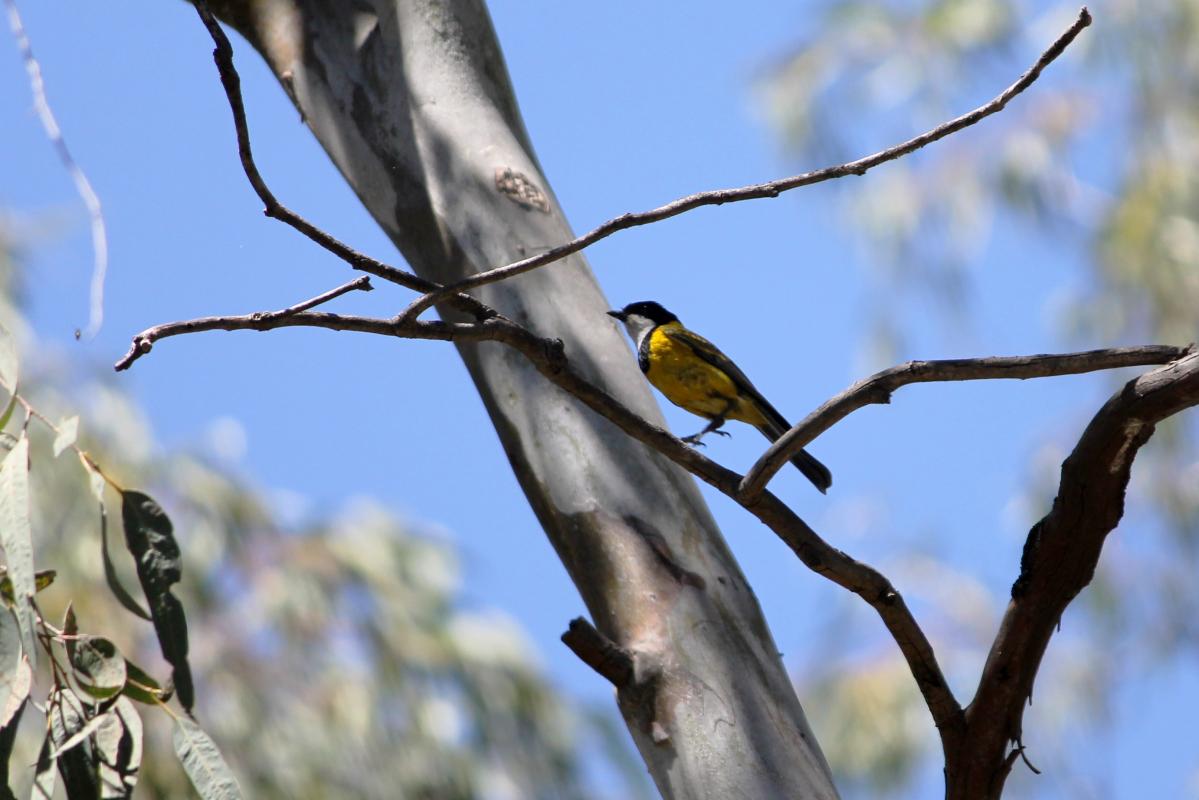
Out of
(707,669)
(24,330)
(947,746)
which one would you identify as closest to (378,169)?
(707,669)

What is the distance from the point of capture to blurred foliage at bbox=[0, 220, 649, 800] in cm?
480

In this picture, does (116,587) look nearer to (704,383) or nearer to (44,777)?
(44,777)

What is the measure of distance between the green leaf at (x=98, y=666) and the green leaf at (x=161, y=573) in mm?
81

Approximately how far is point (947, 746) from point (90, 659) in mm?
1396

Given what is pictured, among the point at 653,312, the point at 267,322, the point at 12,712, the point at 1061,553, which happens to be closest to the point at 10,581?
the point at 12,712

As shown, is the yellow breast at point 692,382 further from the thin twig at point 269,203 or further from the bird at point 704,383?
the thin twig at point 269,203

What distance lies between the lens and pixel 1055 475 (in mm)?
7215

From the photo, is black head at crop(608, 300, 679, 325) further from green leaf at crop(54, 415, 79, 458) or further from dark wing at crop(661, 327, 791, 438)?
green leaf at crop(54, 415, 79, 458)

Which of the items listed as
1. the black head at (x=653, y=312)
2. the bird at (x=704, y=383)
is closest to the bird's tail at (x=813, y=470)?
the bird at (x=704, y=383)

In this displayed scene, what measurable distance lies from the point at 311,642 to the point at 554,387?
310 centimetres

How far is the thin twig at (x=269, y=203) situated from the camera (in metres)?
1.75

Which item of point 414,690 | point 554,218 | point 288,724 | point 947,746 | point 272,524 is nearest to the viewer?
point 947,746

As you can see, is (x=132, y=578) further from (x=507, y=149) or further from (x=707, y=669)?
(x=707, y=669)

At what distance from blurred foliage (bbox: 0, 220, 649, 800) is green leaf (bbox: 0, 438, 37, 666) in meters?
2.14
